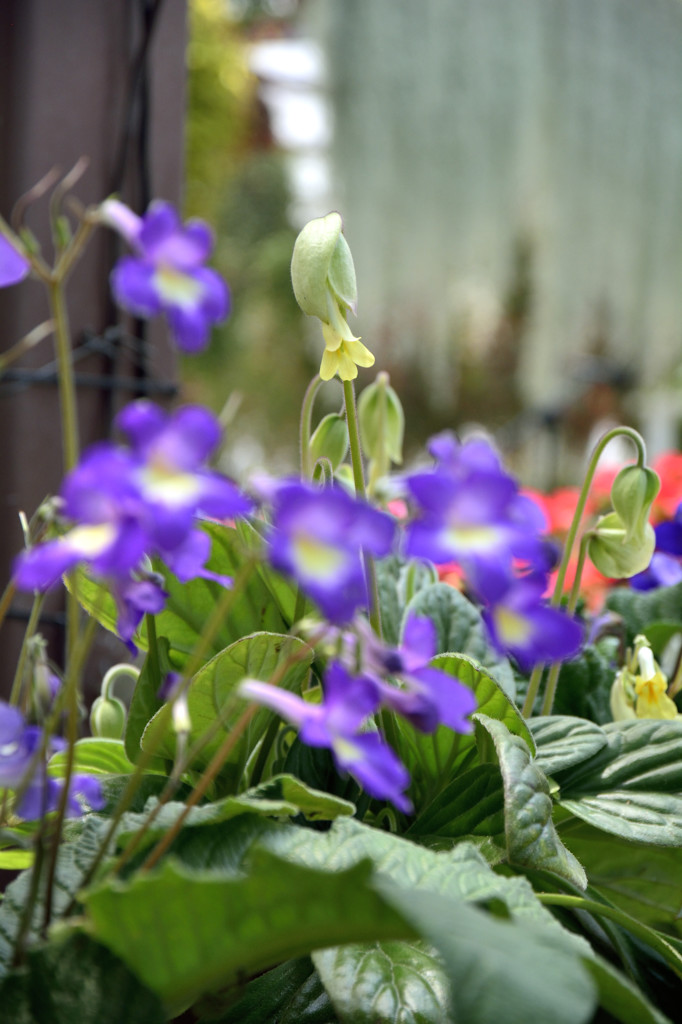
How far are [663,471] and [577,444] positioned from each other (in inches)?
188

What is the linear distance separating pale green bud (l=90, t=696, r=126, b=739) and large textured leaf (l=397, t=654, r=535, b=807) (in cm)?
16

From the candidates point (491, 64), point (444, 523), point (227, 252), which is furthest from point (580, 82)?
point (444, 523)

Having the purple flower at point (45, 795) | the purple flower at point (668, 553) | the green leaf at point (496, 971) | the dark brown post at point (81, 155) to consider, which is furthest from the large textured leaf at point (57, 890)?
the dark brown post at point (81, 155)

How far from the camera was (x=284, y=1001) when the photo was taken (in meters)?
0.39

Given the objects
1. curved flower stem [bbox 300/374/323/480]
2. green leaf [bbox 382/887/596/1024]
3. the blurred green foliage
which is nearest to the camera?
green leaf [bbox 382/887/596/1024]

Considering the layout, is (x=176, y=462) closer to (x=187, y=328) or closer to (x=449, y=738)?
(x=187, y=328)

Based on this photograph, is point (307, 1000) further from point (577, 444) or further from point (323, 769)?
point (577, 444)

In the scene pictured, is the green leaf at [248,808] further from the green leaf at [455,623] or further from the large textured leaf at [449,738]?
the green leaf at [455,623]

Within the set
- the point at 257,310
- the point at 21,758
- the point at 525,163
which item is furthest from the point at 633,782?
the point at 257,310

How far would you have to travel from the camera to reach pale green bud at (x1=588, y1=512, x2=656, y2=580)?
0.51 meters

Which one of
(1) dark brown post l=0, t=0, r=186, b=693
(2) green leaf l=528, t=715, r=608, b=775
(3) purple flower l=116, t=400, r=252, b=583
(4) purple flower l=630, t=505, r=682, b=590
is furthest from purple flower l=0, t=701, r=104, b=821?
(1) dark brown post l=0, t=0, r=186, b=693

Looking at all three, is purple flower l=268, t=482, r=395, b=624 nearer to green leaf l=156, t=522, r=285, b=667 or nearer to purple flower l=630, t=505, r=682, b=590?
green leaf l=156, t=522, r=285, b=667

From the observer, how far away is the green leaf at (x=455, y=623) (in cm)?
54

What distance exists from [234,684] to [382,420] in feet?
0.74
